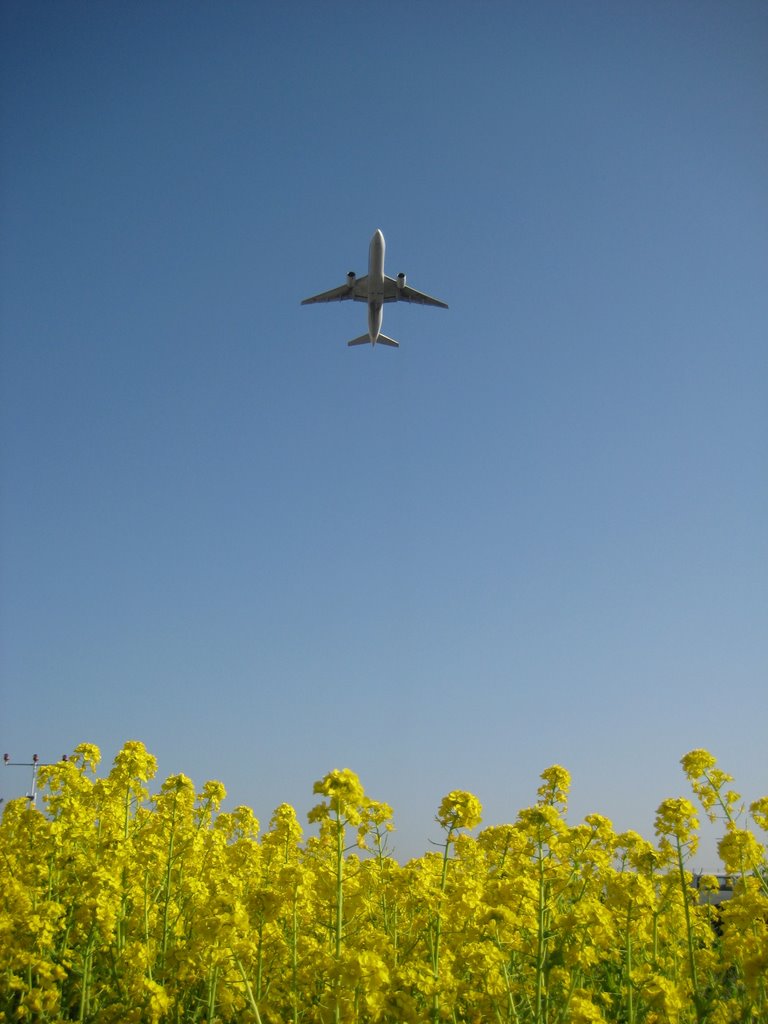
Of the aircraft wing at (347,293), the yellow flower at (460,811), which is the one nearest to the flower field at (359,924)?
the yellow flower at (460,811)

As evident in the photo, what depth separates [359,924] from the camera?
19.5ft

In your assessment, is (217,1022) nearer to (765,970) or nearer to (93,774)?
(765,970)

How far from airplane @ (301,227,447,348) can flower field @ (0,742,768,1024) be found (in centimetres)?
2951

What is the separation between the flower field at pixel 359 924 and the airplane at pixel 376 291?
96.8ft

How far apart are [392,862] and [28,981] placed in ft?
10.7

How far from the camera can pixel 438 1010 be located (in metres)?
4.36

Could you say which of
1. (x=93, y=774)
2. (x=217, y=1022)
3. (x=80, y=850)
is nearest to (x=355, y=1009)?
(x=217, y=1022)

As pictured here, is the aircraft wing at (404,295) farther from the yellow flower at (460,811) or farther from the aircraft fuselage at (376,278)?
the yellow flower at (460,811)

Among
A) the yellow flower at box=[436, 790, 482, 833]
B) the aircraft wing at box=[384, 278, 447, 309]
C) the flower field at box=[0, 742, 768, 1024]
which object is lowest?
the flower field at box=[0, 742, 768, 1024]

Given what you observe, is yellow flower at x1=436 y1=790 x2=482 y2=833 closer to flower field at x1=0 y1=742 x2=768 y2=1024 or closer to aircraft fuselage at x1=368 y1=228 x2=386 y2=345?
flower field at x1=0 y1=742 x2=768 y2=1024

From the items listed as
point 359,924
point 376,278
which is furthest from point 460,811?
point 376,278

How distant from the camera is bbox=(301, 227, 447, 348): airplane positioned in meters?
33.1

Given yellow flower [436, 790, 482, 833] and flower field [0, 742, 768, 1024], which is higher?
yellow flower [436, 790, 482, 833]

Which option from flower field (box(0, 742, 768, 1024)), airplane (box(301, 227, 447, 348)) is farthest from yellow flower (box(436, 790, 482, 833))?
airplane (box(301, 227, 447, 348))
